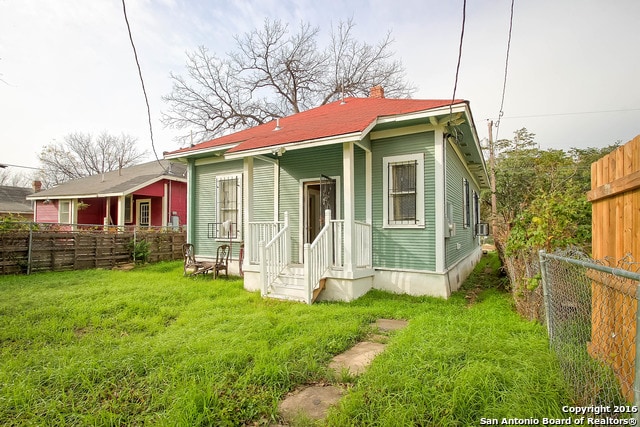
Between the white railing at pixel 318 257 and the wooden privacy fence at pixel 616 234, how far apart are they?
12.6 ft

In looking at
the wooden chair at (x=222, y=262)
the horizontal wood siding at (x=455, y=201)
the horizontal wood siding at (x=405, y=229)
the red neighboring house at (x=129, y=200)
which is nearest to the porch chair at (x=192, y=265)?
the wooden chair at (x=222, y=262)

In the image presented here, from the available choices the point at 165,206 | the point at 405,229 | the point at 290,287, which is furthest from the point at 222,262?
the point at 165,206

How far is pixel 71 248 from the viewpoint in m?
9.58

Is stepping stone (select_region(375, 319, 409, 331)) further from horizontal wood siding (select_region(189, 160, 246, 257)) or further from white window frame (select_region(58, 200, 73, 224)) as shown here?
white window frame (select_region(58, 200, 73, 224))

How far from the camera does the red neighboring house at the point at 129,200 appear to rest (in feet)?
52.4

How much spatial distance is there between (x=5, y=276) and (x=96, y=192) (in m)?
8.75

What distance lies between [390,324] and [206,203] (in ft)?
22.2

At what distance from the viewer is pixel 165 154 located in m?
9.50

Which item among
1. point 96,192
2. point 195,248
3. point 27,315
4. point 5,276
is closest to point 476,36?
point 27,315

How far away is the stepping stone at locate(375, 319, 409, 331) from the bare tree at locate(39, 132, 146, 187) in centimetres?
3448

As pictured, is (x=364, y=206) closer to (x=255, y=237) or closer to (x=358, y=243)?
(x=358, y=243)

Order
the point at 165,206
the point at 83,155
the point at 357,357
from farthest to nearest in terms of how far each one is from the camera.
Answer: the point at 83,155 < the point at 165,206 < the point at 357,357

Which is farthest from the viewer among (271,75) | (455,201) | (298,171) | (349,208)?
(271,75)

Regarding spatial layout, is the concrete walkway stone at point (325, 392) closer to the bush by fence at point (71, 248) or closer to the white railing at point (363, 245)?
the white railing at point (363, 245)
